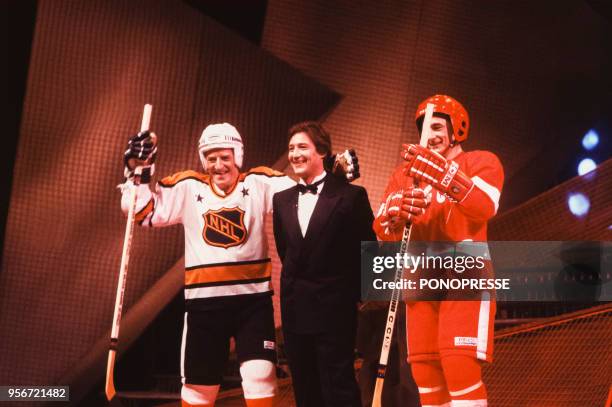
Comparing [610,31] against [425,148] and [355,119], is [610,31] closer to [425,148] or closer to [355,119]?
[355,119]

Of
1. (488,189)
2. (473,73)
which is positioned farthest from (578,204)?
(488,189)

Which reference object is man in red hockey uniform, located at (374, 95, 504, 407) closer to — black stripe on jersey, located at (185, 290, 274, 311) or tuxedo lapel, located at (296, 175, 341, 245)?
tuxedo lapel, located at (296, 175, 341, 245)

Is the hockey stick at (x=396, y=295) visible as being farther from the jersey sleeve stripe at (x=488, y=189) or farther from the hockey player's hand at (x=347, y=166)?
the hockey player's hand at (x=347, y=166)

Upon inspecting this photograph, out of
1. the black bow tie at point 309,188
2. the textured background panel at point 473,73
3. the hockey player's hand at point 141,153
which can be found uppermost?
the textured background panel at point 473,73

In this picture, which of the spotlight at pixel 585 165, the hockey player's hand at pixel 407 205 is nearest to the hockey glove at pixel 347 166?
the hockey player's hand at pixel 407 205

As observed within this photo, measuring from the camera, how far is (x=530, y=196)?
4719mm

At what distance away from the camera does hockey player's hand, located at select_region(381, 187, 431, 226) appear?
251cm

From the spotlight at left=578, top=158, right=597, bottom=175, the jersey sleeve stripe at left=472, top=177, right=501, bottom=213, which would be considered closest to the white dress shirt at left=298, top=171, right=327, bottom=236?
the jersey sleeve stripe at left=472, top=177, right=501, bottom=213

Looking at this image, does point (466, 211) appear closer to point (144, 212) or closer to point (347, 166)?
point (347, 166)

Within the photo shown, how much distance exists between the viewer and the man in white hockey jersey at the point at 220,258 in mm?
2795

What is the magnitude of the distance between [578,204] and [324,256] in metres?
1.96

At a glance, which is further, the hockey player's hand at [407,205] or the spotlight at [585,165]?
the spotlight at [585,165]

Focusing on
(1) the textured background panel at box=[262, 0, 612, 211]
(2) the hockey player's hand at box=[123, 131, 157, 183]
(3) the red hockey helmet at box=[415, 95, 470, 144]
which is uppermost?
(1) the textured background panel at box=[262, 0, 612, 211]

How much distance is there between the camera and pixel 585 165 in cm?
455
